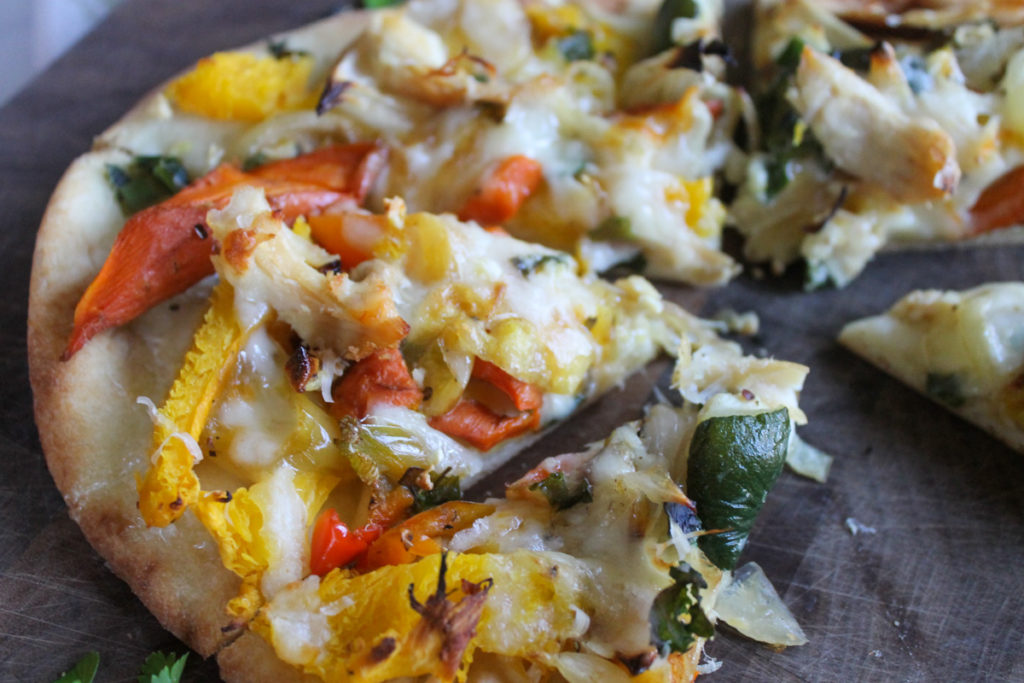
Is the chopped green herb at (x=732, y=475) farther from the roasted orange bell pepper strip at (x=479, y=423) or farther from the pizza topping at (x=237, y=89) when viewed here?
the pizza topping at (x=237, y=89)

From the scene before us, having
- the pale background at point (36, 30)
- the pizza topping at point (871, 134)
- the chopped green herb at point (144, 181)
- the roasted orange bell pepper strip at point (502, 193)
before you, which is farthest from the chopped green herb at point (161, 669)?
the pale background at point (36, 30)

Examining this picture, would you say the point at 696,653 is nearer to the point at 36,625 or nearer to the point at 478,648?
the point at 478,648

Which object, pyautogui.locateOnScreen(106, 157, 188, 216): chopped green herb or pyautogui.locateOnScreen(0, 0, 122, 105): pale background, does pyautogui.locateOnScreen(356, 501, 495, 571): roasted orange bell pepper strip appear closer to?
pyautogui.locateOnScreen(106, 157, 188, 216): chopped green herb

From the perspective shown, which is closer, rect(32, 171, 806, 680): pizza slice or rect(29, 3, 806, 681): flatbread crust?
rect(32, 171, 806, 680): pizza slice

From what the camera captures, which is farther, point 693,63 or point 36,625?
point 693,63

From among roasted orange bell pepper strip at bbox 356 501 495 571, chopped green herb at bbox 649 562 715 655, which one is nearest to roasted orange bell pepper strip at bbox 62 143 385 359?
roasted orange bell pepper strip at bbox 356 501 495 571

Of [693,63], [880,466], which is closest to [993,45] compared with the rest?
[693,63]
